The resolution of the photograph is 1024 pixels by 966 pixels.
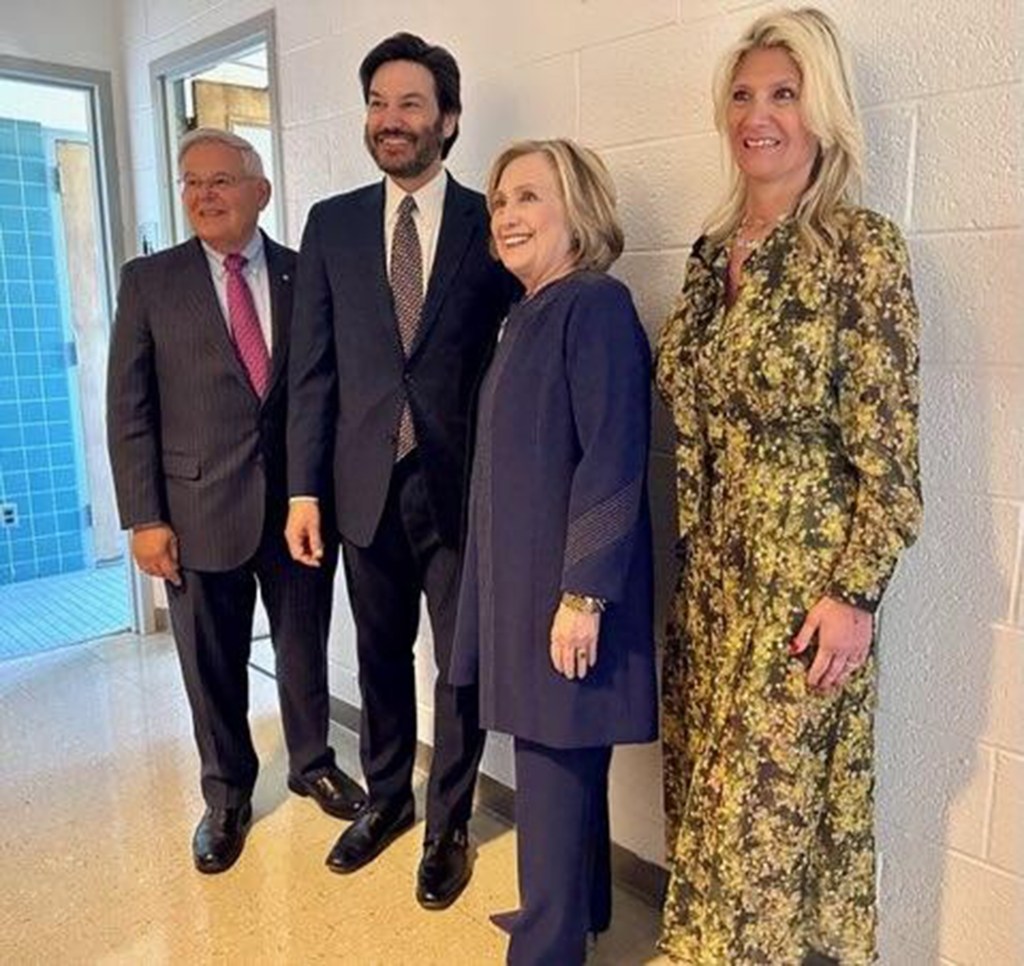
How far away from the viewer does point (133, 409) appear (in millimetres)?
2076

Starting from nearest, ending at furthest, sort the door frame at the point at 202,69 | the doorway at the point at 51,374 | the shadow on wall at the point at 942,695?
1. the shadow on wall at the point at 942,695
2. the door frame at the point at 202,69
3. the doorway at the point at 51,374

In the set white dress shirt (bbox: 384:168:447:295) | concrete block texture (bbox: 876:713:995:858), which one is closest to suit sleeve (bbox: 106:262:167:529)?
white dress shirt (bbox: 384:168:447:295)

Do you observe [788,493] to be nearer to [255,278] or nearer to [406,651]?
[406,651]

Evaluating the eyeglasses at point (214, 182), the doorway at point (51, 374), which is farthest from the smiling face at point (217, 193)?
the doorway at point (51, 374)

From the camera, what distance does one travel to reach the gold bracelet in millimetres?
1496

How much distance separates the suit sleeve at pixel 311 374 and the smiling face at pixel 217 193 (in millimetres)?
216

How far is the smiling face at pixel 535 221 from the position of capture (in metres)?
1.58

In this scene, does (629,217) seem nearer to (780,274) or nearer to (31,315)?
(780,274)

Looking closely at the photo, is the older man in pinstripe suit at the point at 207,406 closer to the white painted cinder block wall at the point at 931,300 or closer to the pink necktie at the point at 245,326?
the pink necktie at the point at 245,326

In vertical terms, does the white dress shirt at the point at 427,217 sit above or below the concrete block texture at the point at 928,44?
below

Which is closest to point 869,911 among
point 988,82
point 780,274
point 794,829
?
point 794,829

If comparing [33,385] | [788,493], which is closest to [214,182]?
[788,493]

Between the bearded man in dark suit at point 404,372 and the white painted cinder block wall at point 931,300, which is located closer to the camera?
the white painted cinder block wall at point 931,300

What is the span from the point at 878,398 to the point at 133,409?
157cm
